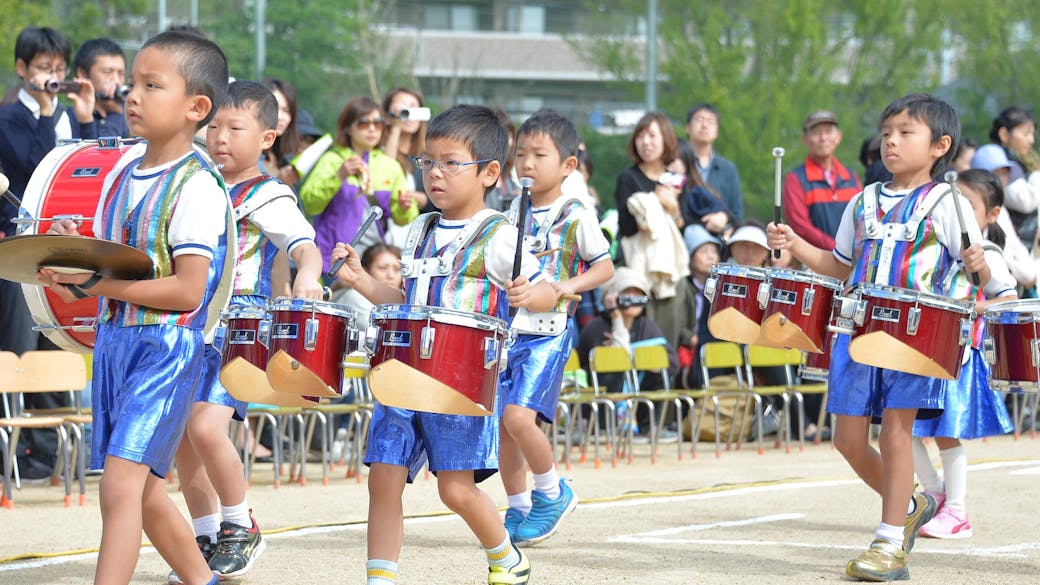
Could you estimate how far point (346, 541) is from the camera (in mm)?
7066

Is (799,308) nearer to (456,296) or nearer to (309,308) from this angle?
(456,296)

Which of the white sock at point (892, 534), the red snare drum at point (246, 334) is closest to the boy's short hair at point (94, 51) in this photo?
the red snare drum at point (246, 334)

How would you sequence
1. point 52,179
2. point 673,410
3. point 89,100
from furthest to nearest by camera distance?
point 673,410 → point 89,100 → point 52,179

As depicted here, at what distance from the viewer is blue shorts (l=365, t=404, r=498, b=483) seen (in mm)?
5219

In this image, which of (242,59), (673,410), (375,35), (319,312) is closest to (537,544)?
(319,312)

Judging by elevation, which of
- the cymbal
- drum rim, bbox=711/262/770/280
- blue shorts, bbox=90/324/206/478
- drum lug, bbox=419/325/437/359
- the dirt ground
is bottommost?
the dirt ground

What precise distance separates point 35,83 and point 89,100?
0.37 meters

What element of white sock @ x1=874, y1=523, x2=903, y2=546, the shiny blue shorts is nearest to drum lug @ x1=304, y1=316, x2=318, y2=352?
white sock @ x1=874, y1=523, x2=903, y2=546

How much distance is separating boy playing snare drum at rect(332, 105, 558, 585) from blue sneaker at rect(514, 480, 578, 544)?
139cm

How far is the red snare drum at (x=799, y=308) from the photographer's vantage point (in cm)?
621

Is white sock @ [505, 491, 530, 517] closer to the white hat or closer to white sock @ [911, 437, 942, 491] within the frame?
white sock @ [911, 437, 942, 491]

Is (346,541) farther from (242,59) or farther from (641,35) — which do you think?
(641,35)

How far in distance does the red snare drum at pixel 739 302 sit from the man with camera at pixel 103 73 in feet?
14.6

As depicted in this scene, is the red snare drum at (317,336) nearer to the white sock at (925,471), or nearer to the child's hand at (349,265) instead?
the child's hand at (349,265)
